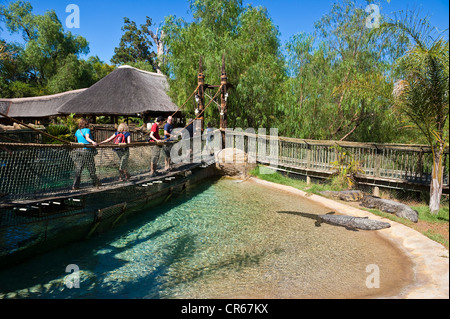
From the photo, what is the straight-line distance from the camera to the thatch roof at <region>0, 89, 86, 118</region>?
78.7ft

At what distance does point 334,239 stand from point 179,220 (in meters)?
3.56

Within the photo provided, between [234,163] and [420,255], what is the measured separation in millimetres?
8255

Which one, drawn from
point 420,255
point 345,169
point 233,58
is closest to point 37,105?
point 233,58

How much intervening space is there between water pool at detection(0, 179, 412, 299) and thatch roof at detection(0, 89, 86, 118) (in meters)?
20.0

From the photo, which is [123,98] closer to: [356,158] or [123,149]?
[123,149]

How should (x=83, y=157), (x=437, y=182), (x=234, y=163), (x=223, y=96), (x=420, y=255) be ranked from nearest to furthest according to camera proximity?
(x=420, y=255) < (x=83, y=157) < (x=437, y=182) < (x=234, y=163) < (x=223, y=96)

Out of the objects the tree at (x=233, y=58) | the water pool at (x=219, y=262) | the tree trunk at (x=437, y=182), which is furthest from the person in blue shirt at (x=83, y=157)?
the tree at (x=233, y=58)

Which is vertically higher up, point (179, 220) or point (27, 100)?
point (27, 100)

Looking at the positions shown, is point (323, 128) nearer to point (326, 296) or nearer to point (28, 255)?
point (326, 296)

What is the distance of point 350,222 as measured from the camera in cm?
693

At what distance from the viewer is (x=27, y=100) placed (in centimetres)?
2609

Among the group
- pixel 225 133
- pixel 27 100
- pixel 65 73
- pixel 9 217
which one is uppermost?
pixel 65 73

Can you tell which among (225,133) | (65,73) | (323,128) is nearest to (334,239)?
(323,128)

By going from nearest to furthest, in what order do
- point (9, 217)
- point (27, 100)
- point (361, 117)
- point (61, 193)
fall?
point (9, 217), point (61, 193), point (361, 117), point (27, 100)
